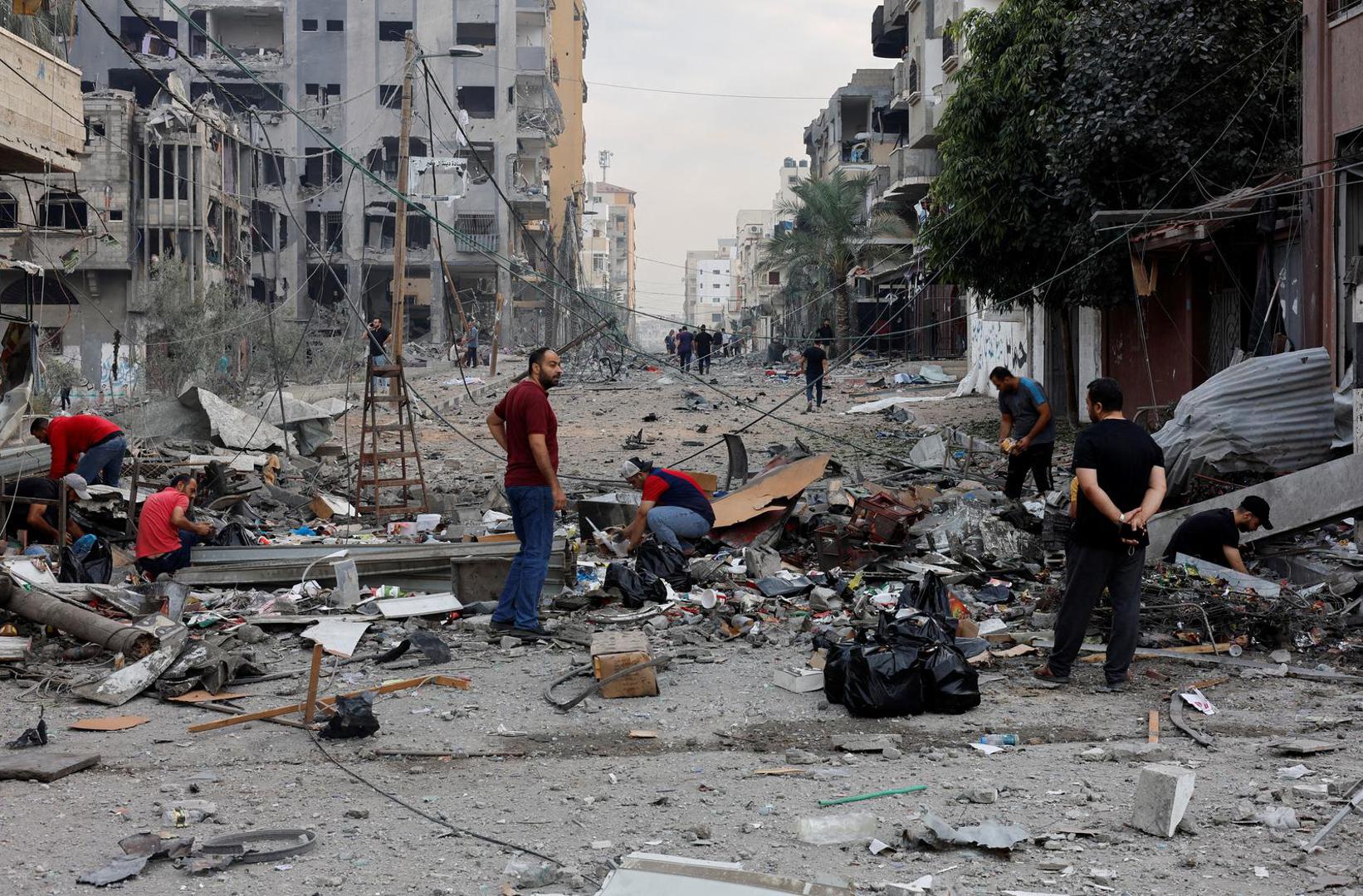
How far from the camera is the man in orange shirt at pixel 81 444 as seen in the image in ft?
37.6

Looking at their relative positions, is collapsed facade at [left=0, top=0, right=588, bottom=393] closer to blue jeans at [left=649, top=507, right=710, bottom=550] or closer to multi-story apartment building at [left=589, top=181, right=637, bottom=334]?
blue jeans at [left=649, top=507, right=710, bottom=550]

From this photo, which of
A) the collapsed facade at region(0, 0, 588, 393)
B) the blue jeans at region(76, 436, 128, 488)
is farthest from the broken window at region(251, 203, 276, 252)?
the blue jeans at region(76, 436, 128, 488)

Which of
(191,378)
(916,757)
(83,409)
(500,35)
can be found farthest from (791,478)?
(500,35)

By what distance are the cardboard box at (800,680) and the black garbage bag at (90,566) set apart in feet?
17.2

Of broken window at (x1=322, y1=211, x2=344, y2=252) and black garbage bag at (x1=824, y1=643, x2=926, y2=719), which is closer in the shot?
black garbage bag at (x1=824, y1=643, x2=926, y2=719)

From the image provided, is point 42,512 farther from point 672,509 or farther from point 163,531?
point 672,509

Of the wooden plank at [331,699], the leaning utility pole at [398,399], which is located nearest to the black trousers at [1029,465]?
the leaning utility pole at [398,399]

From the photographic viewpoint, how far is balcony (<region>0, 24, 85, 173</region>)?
1316 centimetres

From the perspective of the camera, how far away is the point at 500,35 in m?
60.2

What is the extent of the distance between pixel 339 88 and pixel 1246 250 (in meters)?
51.9

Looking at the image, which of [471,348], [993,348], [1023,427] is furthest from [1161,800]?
[471,348]

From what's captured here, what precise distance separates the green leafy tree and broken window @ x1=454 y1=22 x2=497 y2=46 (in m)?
44.4

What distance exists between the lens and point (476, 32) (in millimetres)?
61219

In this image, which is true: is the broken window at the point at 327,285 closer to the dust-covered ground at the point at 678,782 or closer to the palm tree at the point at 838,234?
the palm tree at the point at 838,234
